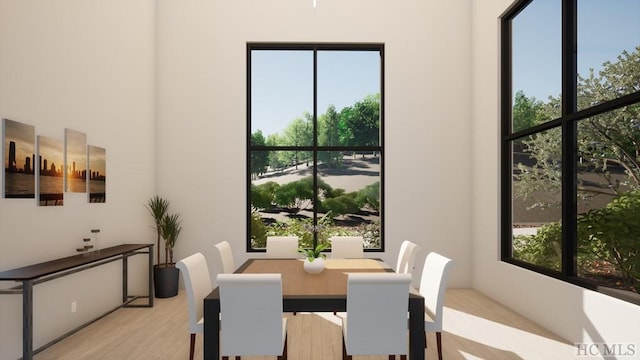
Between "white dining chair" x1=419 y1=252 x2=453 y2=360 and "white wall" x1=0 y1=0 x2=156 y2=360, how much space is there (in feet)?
11.3

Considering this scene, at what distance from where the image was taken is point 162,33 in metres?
6.12

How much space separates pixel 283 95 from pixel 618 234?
4956mm

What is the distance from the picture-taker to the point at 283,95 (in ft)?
22.0

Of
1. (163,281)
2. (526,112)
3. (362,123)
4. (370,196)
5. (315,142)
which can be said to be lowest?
(163,281)

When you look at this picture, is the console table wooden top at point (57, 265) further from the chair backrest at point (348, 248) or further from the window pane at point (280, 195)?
the chair backrest at point (348, 248)

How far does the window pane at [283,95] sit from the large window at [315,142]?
0.05 feet

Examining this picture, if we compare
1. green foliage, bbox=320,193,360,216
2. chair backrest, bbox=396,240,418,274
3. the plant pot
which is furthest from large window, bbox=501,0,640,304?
the plant pot

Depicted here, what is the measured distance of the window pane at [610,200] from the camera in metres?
3.37

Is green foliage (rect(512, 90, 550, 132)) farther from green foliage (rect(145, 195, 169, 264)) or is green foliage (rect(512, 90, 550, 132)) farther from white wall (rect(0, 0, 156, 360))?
white wall (rect(0, 0, 156, 360))

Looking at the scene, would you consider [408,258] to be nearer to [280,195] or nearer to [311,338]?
[311,338]

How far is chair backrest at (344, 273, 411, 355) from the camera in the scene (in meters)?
2.42

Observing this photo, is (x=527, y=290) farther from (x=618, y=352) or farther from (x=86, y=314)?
(x=86, y=314)

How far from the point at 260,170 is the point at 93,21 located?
294cm

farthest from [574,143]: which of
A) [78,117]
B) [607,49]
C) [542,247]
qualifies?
[78,117]
